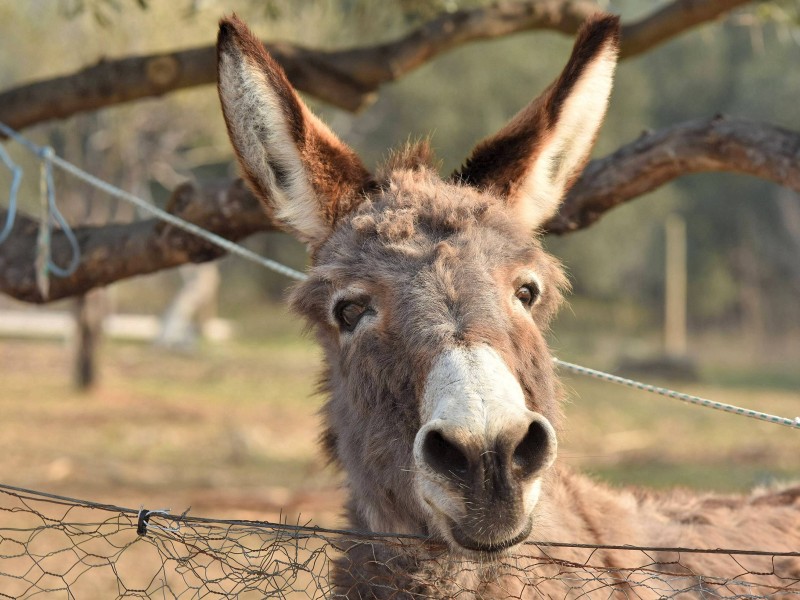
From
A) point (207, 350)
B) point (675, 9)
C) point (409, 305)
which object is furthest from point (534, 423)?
point (207, 350)

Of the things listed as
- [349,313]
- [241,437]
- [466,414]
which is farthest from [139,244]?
[241,437]

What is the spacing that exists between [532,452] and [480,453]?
17cm

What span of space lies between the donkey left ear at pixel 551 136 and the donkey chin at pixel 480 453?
110cm

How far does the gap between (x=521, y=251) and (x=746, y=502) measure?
171cm

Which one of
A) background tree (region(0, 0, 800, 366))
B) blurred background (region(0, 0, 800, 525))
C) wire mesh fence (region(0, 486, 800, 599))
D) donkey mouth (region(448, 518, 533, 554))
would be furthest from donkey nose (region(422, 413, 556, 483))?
background tree (region(0, 0, 800, 366))

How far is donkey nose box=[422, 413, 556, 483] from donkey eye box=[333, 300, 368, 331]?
2.14 ft

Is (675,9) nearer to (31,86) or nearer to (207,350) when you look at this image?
(31,86)

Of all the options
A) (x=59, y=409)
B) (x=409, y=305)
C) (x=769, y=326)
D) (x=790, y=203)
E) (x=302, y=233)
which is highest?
(x=409, y=305)

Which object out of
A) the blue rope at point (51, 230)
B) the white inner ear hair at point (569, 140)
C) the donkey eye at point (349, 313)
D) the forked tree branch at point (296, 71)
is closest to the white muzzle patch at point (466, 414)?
the donkey eye at point (349, 313)

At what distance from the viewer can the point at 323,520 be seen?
8.99 meters

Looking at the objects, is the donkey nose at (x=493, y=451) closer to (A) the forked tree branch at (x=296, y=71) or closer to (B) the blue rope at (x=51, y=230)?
(B) the blue rope at (x=51, y=230)

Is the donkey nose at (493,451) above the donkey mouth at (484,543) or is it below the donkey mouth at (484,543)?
above

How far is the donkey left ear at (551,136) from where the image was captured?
3.12 metres

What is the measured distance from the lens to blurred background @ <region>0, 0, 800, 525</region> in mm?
10969
